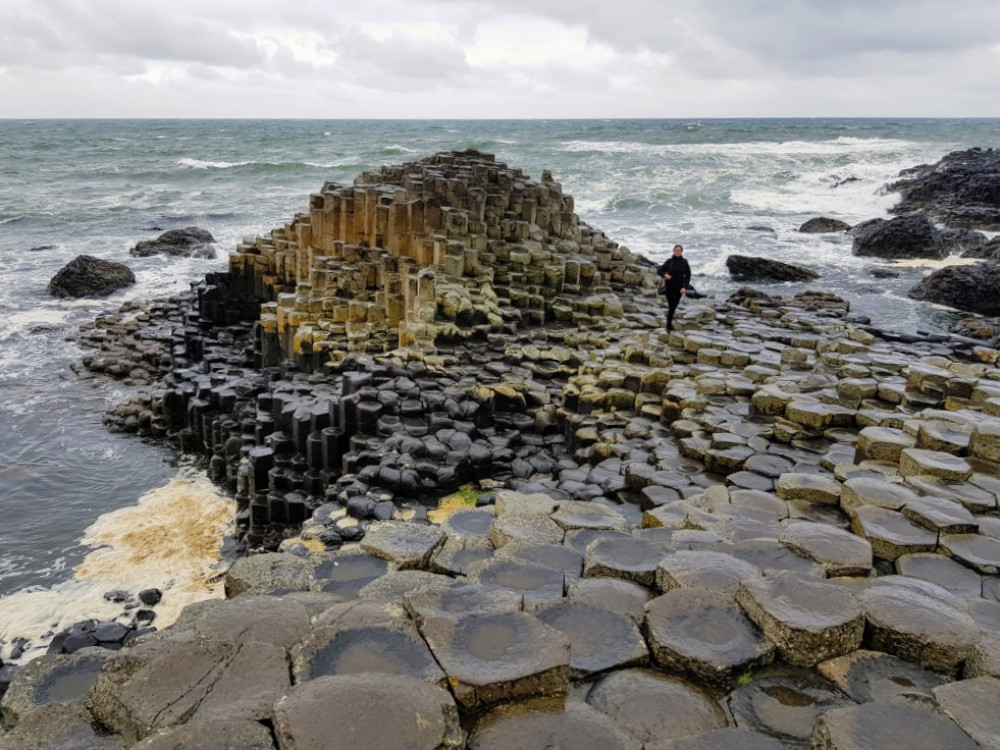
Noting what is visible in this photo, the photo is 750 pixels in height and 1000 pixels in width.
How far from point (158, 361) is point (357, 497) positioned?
1061 cm

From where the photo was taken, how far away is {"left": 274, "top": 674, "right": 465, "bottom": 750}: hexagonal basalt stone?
262 cm

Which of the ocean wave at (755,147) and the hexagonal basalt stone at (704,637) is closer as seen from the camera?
the hexagonal basalt stone at (704,637)

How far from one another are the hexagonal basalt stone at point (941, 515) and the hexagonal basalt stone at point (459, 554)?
295 centimetres

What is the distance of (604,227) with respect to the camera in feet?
101

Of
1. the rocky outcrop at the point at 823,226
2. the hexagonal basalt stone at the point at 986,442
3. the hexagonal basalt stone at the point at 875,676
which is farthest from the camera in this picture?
the rocky outcrop at the point at 823,226

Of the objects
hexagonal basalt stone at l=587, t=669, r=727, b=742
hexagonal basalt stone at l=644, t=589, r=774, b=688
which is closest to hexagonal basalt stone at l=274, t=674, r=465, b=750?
hexagonal basalt stone at l=587, t=669, r=727, b=742

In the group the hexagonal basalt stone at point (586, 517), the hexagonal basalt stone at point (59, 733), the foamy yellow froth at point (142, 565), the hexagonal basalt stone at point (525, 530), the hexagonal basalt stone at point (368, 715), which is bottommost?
the foamy yellow froth at point (142, 565)

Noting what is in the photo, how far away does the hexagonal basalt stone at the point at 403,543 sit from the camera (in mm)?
4719

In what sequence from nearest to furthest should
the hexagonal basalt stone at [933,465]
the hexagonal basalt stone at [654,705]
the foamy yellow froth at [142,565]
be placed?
the hexagonal basalt stone at [654,705] → the hexagonal basalt stone at [933,465] → the foamy yellow froth at [142,565]

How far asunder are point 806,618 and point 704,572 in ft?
2.22

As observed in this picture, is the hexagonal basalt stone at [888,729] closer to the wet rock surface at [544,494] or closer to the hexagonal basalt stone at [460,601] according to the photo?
the wet rock surface at [544,494]

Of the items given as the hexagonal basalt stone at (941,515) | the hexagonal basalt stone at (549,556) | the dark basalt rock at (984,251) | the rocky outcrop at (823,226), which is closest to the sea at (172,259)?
the rocky outcrop at (823,226)

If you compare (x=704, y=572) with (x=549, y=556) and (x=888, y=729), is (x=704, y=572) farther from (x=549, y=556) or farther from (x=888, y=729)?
(x=888, y=729)

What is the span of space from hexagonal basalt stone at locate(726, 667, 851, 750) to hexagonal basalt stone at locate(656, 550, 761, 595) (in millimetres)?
583
